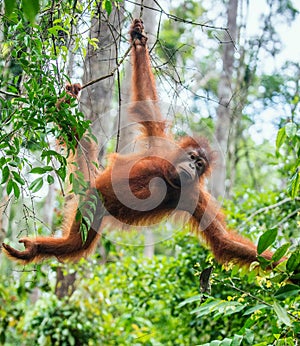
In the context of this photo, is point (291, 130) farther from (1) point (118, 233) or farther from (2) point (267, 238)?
(1) point (118, 233)

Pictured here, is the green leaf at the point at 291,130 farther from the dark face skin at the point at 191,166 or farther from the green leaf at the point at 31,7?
the green leaf at the point at 31,7

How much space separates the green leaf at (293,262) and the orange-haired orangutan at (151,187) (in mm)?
1598

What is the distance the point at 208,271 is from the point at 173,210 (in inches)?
52.0

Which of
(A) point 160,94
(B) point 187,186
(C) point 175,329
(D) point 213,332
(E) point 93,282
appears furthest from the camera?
(E) point 93,282

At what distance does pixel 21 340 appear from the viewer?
673 cm

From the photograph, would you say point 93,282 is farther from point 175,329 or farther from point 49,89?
point 49,89

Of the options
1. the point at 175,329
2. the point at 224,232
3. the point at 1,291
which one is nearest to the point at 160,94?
the point at 224,232

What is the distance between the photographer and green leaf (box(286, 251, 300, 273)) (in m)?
2.17

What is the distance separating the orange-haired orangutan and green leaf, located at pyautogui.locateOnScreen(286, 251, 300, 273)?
5.24ft

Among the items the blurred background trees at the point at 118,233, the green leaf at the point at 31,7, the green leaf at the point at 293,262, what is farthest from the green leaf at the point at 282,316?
the green leaf at the point at 31,7

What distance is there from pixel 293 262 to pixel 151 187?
1780 mm

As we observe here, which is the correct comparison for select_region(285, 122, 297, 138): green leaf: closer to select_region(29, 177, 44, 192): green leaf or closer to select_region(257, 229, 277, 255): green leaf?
select_region(257, 229, 277, 255): green leaf

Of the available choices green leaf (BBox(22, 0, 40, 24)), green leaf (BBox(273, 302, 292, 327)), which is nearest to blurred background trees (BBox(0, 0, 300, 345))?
green leaf (BBox(273, 302, 292, 327))

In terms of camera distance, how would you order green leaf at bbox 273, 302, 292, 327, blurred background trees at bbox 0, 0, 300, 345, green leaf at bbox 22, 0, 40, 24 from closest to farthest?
1. green leaf at bbox 22, 0, 40, 24
2. green leaf at bbox 273, 302, 292, 327
3. blurred background trees at bbox 0, 0, 300, 345
